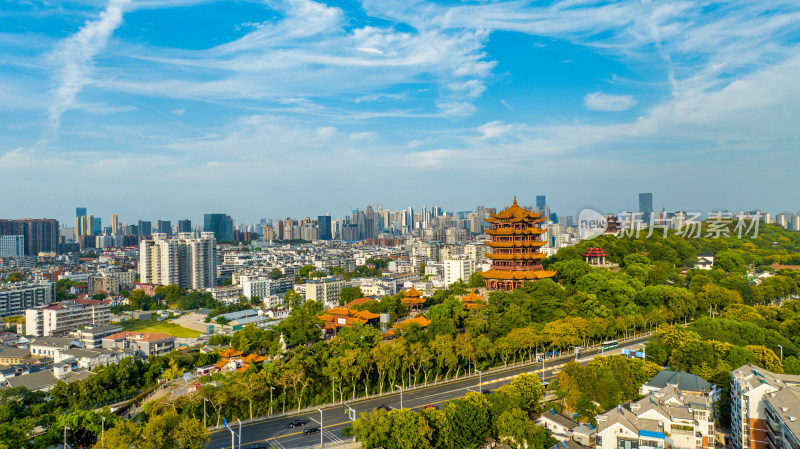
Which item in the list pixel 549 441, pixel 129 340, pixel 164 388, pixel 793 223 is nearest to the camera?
pixel 549 441

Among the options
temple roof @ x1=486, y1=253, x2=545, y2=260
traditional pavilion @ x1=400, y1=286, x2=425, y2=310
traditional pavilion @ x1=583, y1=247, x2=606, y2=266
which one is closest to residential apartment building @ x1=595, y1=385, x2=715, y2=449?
temple roof @ x1=486, y1=253, x2=545, y2=260

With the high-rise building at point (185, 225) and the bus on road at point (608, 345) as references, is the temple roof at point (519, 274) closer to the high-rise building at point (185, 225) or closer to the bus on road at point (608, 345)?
the bus on road at point (608, 345)

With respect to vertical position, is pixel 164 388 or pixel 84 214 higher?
pixel 84 214

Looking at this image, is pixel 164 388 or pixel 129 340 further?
pixel 129 340

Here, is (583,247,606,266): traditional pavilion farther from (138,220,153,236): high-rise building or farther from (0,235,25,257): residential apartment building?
(138,220,153,236): high-rise building

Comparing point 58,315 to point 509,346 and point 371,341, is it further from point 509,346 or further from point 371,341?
point 509,346

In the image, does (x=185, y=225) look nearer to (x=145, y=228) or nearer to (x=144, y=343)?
(x=145, y=228)

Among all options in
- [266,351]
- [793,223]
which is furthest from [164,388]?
[793,223]

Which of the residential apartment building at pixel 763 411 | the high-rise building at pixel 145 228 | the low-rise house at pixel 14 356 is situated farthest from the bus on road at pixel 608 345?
the high-rise building at pixel 145 228
